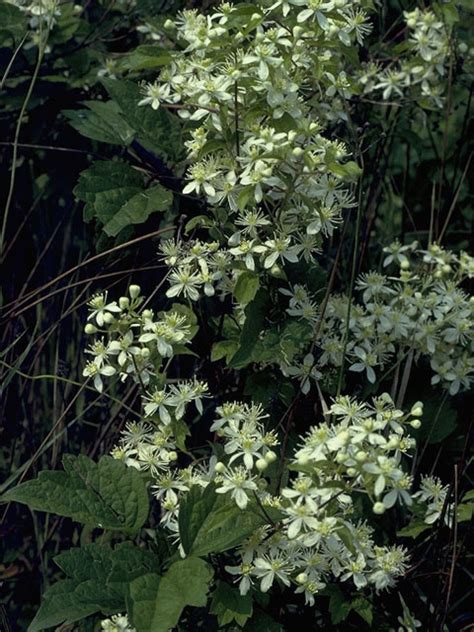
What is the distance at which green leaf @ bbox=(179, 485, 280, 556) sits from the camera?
1.64 meters

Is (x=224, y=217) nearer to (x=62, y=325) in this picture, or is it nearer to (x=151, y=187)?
(x=151, y=187)

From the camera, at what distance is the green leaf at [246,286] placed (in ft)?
6.13

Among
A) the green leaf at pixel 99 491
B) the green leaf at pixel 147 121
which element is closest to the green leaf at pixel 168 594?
the green leaf at pixel 99 491

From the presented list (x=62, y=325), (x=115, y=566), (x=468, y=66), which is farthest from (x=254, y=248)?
(x=468, y=66)

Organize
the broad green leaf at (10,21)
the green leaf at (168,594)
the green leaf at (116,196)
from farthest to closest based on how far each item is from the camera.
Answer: the broad green leaf at (10,21) → the green leaf at (116,196) → the green leaf at (168,594)

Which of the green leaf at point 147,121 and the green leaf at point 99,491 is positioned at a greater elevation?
the green leaf at point 147,121

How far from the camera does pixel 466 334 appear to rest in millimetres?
2148

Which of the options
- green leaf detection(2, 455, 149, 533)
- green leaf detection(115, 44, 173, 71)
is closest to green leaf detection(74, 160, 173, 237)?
green leaf detection(115, 44, 173, 71)

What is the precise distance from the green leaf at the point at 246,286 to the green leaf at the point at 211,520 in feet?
1.26

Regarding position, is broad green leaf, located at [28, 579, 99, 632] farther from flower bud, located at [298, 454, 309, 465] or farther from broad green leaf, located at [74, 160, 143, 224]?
broad green leaf, located at [74, 160, 143, 224]

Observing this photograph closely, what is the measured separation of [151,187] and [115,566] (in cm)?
92

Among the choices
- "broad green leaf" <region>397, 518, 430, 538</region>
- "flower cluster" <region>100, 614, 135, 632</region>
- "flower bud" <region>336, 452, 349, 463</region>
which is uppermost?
"flower bud" <region>336, 452, 349, 463</region>

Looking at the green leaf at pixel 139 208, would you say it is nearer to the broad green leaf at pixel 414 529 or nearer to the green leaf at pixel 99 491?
the green leaf at pixel 99 491

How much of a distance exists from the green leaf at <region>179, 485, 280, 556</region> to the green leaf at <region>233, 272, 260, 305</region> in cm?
39
